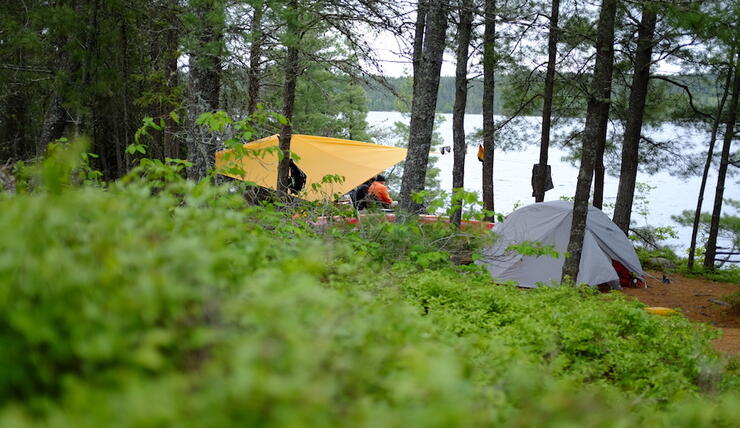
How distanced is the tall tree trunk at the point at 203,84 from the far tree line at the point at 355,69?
0.08 feet

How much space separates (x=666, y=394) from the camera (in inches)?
156

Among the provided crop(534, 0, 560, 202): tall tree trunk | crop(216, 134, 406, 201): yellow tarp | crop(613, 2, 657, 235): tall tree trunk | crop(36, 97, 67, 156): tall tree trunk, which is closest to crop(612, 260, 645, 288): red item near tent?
crop(613, 2, 657, 235): tall tree trunk

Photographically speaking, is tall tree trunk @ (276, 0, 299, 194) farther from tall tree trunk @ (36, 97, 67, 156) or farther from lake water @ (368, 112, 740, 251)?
lake water @ (368, 112, 740, 251)

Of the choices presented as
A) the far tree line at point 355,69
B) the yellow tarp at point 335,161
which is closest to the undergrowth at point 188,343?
the far tree line at point 355,69

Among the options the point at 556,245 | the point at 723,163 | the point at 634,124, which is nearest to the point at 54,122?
the point at 556,245

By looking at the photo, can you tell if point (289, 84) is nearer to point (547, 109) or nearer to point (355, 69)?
point (355, 69)

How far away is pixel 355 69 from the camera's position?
388 inches

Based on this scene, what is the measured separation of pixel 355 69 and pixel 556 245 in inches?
184

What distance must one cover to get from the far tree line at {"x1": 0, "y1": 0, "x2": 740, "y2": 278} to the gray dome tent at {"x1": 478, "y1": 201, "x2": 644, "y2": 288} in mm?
1587

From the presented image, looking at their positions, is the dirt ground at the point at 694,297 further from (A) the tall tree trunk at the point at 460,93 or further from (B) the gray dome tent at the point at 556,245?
(A) the tall tree trunk at the point at 460,93

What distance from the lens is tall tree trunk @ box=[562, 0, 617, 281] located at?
8.16 meters

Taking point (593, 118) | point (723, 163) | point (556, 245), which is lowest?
point (556, 245)

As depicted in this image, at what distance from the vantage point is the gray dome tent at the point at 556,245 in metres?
11.2

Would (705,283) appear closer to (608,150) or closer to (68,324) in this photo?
(608,150)
